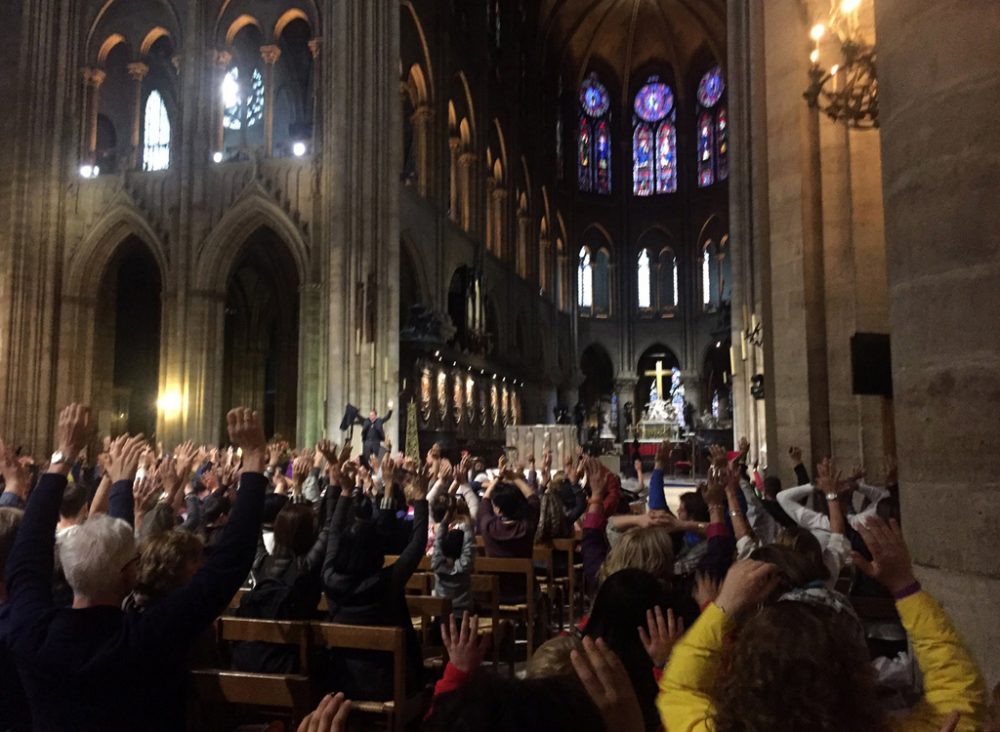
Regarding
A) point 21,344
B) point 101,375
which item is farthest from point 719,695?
A: point 101,375

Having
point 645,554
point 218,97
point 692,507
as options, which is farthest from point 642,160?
point 645,554

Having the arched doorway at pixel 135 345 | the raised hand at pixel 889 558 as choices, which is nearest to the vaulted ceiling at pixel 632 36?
the arched doorway at pixel 135 345

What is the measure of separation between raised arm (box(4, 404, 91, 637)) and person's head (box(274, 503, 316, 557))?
1433mm

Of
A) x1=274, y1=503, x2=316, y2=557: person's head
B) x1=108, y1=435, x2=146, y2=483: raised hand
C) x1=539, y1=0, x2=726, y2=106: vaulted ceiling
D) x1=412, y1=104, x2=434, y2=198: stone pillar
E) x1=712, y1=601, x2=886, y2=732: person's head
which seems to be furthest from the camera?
x1=539, y1=0, x2=726, y2=106: vaulted ceiling

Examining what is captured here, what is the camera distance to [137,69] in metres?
22.7

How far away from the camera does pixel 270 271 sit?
2652 cm

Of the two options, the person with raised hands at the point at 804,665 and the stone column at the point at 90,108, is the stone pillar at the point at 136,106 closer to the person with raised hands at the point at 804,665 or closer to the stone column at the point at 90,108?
the stone column at the point at 90,108

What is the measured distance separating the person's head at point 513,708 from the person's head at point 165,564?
2020mm

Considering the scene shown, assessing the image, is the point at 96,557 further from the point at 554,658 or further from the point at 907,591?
the point at 907,591

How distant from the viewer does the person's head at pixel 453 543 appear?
519cm

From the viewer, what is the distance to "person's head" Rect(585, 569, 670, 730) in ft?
8.27

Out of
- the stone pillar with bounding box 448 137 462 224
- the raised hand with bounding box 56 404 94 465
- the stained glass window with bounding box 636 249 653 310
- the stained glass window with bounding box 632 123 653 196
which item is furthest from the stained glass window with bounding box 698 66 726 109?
the raised hand with bounding box 56 404 94 465

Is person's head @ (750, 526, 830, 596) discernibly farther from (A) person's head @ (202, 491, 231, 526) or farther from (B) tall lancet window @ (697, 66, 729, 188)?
(B) tall lancet window @ (697, 66, 729, 188)

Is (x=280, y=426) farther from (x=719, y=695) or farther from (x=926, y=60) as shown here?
(x=719, y=695)
